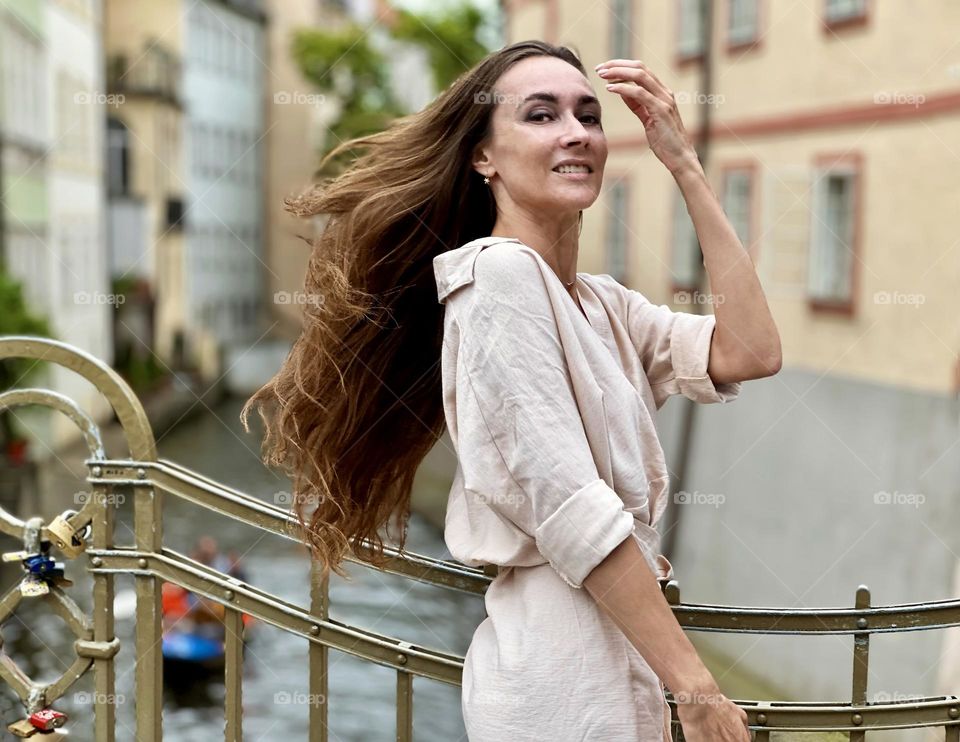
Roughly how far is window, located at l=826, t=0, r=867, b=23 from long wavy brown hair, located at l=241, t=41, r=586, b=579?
9272mm

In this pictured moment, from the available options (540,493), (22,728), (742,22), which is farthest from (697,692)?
(742,22)

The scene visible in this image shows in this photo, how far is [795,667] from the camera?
38.6 ft

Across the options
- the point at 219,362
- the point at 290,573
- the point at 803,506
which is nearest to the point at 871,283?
the point at 803,506

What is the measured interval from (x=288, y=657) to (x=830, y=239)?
358 inches

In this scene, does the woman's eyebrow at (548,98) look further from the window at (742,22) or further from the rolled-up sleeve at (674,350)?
the window at (742,22)

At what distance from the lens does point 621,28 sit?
1424 centimetres

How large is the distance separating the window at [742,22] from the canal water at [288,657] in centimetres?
550

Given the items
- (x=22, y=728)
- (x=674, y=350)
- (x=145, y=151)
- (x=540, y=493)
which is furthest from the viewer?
(x=145, y=151)

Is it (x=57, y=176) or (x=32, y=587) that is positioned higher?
(x=57, y=176)

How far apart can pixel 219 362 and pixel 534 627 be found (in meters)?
39.4

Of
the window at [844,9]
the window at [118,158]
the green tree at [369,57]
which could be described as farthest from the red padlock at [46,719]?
the green tree at [369,57]

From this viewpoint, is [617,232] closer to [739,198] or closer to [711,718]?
[739,198]

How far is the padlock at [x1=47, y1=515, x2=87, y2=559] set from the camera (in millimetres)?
1872

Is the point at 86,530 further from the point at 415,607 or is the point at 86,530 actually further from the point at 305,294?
the point at 415,607
